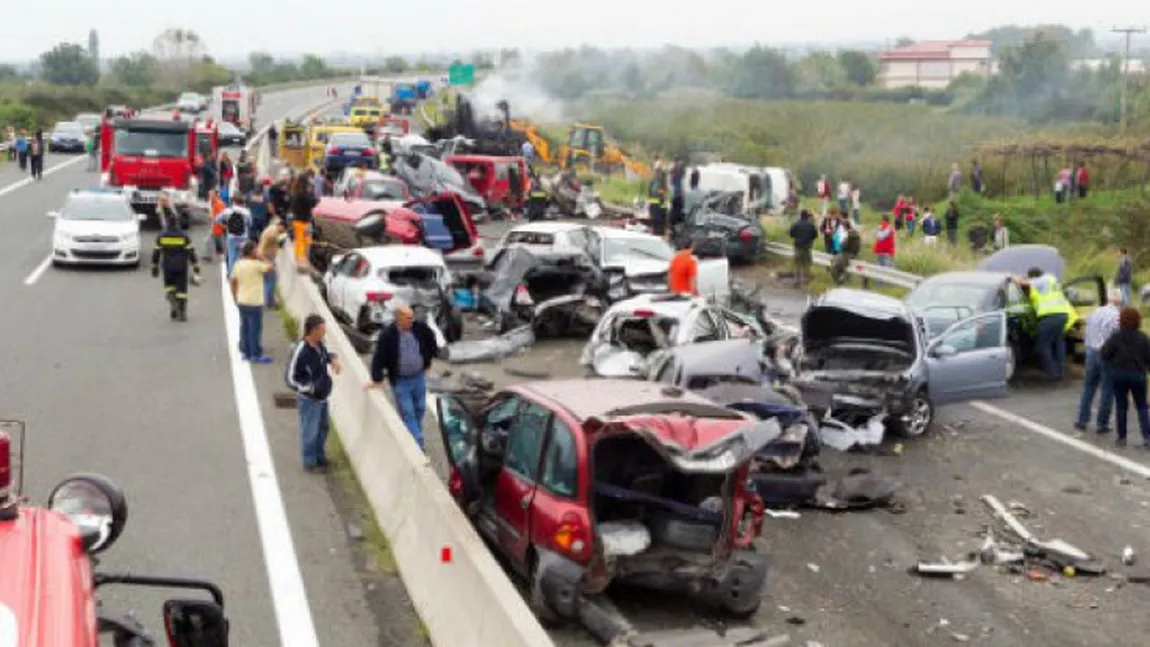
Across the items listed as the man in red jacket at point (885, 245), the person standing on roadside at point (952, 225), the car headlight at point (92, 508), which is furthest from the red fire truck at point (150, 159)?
the car headlight at point (92, 508)

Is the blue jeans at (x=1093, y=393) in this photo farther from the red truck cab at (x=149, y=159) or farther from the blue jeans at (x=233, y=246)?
the red truck cab at (x=149, y=159)

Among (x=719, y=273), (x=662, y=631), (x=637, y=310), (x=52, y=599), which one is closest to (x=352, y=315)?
(x=637, y=310)

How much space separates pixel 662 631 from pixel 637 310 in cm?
895

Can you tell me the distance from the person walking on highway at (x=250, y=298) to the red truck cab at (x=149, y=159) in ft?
48.8

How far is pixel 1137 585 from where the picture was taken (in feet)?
39.3

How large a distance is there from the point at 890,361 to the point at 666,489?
7.56m

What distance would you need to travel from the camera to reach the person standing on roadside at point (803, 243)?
28469 mm

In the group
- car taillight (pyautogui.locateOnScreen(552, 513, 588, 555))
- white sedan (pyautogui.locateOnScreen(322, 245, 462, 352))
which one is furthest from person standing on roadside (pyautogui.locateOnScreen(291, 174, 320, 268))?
car taillight (pyautogui.locateOnScreen(552, 513, 588, 555))

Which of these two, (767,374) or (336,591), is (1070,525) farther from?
(336,591)

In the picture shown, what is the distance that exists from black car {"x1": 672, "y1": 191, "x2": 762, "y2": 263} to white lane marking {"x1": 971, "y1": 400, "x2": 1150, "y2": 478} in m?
12.6

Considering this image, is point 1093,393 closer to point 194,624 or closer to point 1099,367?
point 1099,367

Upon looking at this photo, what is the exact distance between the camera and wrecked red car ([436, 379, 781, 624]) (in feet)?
32.5

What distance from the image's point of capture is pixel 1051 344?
2039 centimetres

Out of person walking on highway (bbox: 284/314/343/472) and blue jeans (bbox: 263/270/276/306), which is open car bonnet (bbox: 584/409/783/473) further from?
blue jeans (bbox: 263/270/276/306)
